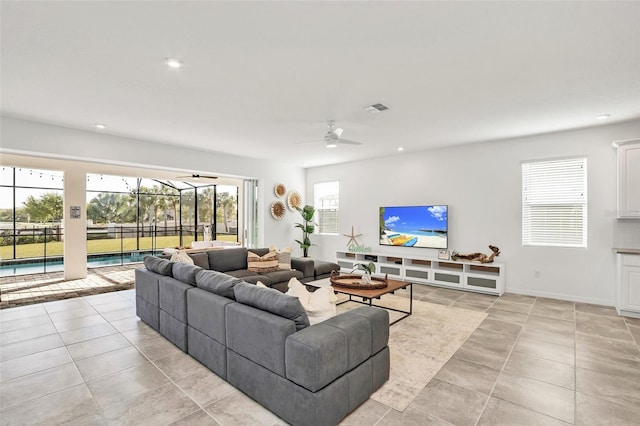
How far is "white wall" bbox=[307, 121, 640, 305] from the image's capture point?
4.73 m

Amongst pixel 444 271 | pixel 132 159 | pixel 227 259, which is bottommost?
pixel 444 271

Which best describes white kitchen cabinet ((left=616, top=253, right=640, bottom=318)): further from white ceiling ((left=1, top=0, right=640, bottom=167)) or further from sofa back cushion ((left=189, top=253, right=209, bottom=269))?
sofa back cushion ((left=189, top=253, right=209, bottom=269))

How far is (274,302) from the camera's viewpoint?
7.43 ft

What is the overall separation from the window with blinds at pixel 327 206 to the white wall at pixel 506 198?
1.83 feet

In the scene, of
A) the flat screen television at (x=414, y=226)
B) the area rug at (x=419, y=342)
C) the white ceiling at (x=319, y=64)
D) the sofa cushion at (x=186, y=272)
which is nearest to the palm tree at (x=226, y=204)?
the flat screen television at (x=414, y=226)

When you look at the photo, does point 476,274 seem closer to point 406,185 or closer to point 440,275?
point 440,275

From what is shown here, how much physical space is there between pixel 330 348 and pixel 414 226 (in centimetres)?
502

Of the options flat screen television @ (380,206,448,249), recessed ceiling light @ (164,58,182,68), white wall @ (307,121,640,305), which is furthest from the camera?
flat screen television @ (380,206,448,249)

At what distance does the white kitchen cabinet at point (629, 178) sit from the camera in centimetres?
425

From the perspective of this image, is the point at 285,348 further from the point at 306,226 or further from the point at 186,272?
the point at 306,226

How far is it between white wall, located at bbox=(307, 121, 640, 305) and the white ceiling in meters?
0.58

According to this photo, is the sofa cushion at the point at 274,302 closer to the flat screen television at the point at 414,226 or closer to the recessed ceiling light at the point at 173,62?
the recessed ceiling light at the point at 173,62

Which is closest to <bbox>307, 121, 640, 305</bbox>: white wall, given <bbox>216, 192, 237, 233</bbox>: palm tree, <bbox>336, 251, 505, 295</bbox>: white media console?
<bbox>336, 251, 505, 295</bbox>: white media console

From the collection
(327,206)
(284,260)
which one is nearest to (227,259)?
(284,260)
